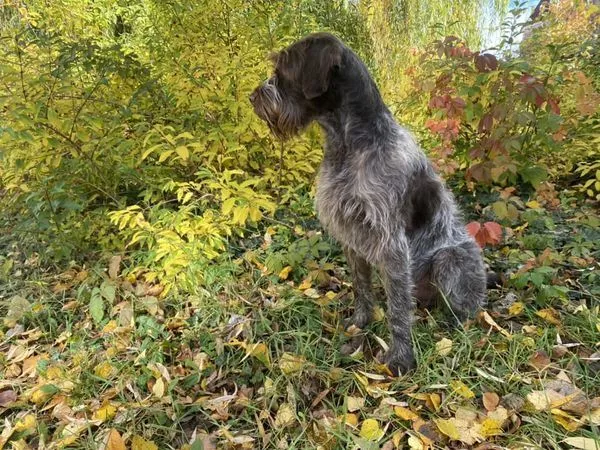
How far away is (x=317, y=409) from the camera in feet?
8.02

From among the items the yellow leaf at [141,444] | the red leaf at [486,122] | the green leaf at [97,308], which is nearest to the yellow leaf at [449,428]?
the yellow leaf at [141,444]

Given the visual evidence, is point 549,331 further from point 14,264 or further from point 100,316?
point 14,264

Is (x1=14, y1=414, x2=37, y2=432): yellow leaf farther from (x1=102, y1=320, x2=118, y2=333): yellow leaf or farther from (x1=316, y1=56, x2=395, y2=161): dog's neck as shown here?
(x1=316, y1=56, x2=395, y2=161): dog's neck

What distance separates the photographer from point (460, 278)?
114 inches

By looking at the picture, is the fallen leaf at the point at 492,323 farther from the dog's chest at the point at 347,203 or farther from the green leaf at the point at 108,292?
the green leaf at the point at 108,292

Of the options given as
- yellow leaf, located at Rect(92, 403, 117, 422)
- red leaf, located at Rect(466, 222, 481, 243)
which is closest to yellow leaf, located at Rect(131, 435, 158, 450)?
yellow leaf, located at Rect(92, 403, 117, 422)

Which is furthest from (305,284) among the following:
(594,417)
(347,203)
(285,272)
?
(594,417)

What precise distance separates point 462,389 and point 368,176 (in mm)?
1266

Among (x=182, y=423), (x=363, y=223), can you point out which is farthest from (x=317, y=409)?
(x=363, y=223)

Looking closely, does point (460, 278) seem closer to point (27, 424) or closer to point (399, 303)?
point (399, 303)

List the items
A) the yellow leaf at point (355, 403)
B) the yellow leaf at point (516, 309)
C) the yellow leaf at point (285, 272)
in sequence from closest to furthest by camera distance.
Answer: the yellow leaf at point (355, 403) → the yellow leaf at point (516, 309) → the yellow leaf at point (285, 272)

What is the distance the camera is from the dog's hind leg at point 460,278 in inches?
114

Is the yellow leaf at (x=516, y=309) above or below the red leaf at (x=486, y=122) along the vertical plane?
below

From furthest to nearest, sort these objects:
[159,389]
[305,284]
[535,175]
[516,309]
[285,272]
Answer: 1. [535,175]
2. [285,272]
3. [305,284]
4. [516,309]
5. [159,389]
